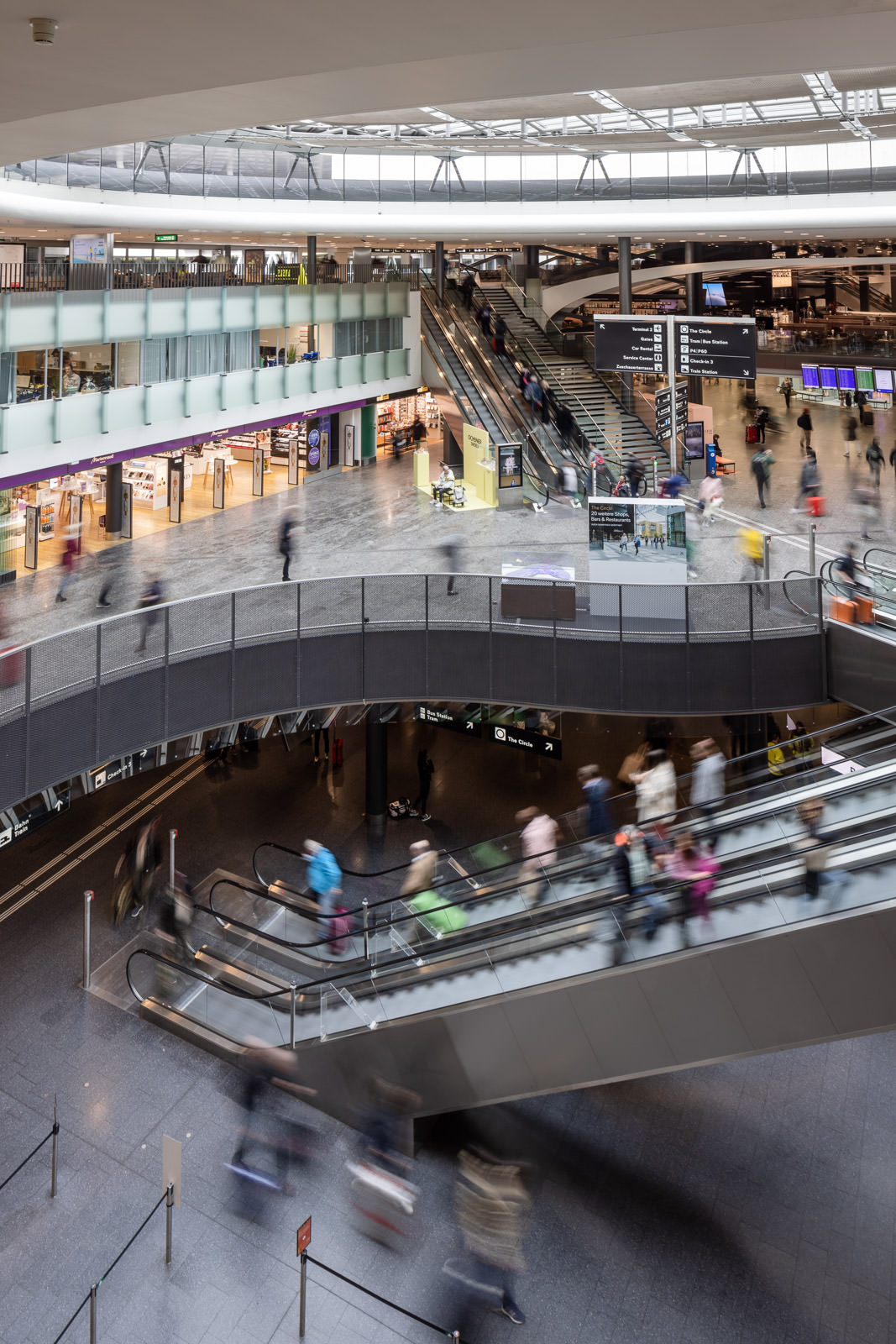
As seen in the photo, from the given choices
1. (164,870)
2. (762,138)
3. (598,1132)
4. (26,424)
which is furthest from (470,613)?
(762,138)

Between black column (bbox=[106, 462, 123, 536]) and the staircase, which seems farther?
the staircase

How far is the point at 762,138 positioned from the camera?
23.8 m

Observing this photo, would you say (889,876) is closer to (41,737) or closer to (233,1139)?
(233,1139)

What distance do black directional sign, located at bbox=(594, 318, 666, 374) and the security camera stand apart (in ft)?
59.3

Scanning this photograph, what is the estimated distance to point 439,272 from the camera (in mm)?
34281

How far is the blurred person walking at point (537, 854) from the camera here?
12.1 m

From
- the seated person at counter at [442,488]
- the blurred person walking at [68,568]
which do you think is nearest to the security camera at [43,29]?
the blurred person walking at [68,568]

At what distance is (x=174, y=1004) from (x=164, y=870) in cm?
361

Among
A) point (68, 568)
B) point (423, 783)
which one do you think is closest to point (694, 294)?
point (423, 783)

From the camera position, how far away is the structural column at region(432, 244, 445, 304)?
33844 millimetres

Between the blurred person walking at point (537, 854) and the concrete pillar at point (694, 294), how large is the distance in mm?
25704

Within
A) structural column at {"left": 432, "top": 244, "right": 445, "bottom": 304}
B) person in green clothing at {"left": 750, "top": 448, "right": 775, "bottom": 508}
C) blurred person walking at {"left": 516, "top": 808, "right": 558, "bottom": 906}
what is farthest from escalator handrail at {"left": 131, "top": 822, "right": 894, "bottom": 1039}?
structural column at {"left": 432, "top": 244, "right": 445, "bottom": 304}

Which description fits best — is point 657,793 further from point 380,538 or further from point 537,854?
point 380,538

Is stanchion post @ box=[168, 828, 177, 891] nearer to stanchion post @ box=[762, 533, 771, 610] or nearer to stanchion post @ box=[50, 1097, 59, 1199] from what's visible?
stanchion post @ box=[50, 1097, 59, 1199]
